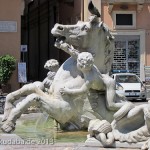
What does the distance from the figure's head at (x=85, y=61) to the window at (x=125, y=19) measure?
24.0 m

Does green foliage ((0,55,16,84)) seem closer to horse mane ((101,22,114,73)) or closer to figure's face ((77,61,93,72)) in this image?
horse mane ((101,22,114,73))

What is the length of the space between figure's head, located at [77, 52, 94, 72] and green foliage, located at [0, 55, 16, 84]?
16852 mm

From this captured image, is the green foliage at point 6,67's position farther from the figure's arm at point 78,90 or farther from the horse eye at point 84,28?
the figure's arm at point 78,90

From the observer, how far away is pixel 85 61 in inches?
224

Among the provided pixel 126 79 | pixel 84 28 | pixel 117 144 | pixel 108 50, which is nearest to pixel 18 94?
pixel 84 28

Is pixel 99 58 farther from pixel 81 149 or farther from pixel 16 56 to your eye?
pixel 16 56

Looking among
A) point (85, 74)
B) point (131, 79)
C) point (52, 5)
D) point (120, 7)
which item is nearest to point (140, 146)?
point (85, 74)

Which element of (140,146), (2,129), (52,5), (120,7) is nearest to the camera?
(140,146)

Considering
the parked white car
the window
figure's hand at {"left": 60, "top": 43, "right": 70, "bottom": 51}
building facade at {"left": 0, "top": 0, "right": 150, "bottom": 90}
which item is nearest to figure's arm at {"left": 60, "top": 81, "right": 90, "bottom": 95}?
figure's hand at {"left": 60, "top": 43, "right": 70, "bottom": 51}

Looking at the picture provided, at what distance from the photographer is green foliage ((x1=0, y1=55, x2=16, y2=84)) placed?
879 inches

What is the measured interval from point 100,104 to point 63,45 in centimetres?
91

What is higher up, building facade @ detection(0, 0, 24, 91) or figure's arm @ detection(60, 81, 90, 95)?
building facade @ detection(0, 0, 24, 91)

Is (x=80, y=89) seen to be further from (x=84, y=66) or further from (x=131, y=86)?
(x=131, y=86)

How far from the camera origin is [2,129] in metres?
5.75
